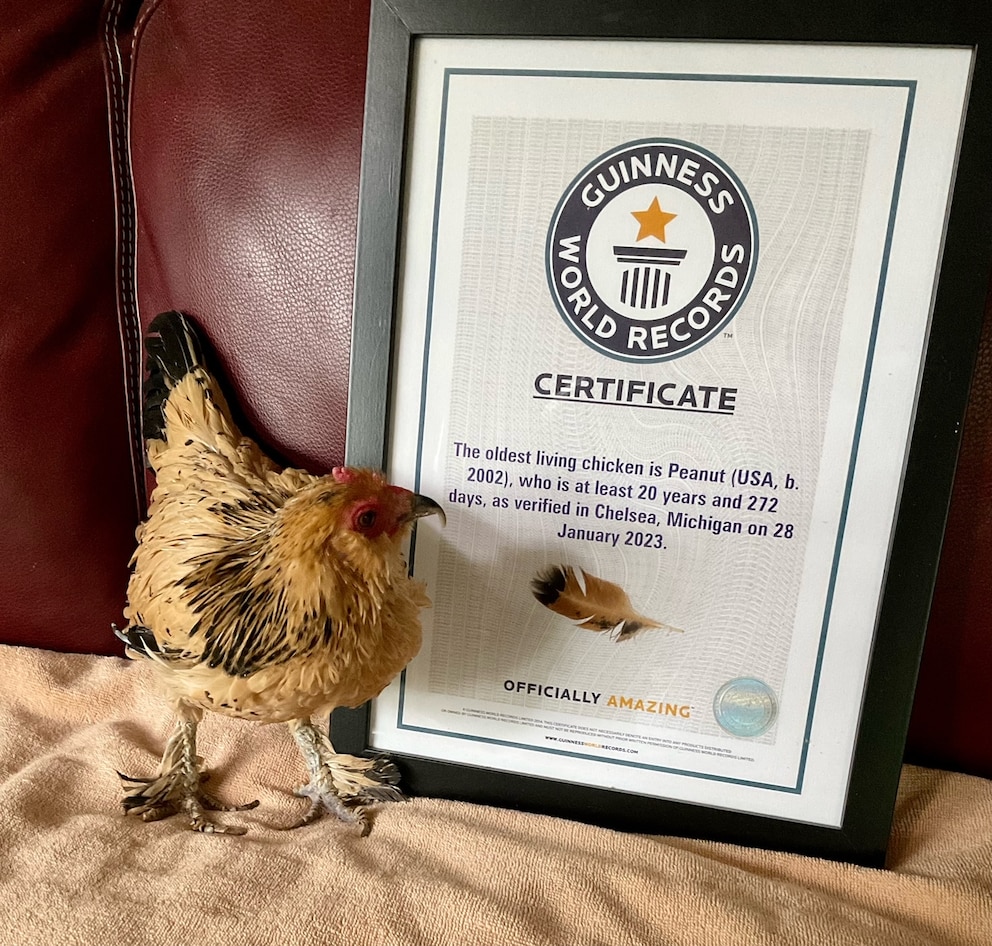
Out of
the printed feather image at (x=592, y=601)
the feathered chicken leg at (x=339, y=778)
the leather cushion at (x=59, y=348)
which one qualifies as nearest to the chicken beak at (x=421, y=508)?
the printed feather image at (x=592, y=601)

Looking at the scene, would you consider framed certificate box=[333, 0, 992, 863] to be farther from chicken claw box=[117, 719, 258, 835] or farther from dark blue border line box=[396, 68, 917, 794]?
chicken claw box=[117, 719, 258, 835]

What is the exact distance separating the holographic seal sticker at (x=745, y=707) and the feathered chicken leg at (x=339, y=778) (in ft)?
0.91

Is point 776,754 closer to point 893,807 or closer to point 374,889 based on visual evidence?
point 893,807

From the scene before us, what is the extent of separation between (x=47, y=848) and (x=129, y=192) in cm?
57

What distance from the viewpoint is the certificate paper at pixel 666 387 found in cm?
53

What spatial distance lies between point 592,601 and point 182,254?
49 centimetres

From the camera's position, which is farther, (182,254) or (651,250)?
(182,254)

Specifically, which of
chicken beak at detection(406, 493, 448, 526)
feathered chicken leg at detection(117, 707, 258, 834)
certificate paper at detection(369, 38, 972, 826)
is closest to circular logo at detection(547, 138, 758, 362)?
certificate paper at detection(369, 38, 972, 826)

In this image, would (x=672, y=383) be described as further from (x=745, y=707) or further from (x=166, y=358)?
(x=166, y=358)

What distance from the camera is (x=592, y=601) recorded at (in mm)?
610

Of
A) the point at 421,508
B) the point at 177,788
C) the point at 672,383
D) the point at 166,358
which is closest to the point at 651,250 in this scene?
the point at 672,383

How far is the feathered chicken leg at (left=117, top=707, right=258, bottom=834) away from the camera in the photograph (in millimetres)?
620

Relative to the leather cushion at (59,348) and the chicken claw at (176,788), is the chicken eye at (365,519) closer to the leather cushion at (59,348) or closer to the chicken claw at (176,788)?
the chicken claw at (176,788)

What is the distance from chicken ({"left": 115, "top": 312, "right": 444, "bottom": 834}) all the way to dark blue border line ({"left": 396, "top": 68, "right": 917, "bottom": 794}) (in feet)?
0.26
